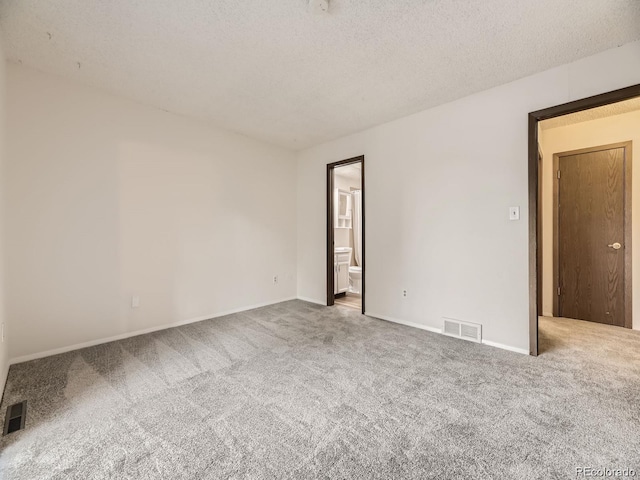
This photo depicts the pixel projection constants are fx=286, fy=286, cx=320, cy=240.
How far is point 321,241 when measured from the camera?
4484 mm

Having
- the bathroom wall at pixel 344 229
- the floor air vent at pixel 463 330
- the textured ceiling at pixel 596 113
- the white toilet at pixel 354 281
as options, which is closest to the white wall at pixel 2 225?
the floor air vent at pixel 463 330

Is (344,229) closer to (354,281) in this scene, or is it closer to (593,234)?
(354,281)

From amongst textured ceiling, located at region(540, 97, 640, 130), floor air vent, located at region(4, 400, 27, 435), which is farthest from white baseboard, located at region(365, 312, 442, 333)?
floor air vent, located at region(4, 400, 27, 435)

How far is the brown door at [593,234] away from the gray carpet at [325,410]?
767mm

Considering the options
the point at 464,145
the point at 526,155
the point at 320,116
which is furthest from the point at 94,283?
the point at 526,155

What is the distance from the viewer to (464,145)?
9.81 ft

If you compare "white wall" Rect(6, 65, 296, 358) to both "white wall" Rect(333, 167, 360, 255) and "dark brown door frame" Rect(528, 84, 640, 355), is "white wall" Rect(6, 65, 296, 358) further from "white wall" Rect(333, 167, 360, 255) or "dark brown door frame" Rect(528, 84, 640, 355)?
"dark brown door frame" Rect(528, 84, 640, 355)

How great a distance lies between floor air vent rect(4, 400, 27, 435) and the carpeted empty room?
0.02 metres

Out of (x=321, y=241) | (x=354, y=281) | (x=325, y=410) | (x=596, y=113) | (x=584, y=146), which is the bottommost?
(x=325, y=410)

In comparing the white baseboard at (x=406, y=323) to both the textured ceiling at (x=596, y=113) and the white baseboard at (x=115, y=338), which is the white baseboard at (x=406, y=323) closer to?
the white baseboard at (x=115, y=338)

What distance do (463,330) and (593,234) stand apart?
226cm

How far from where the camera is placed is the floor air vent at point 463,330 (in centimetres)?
289

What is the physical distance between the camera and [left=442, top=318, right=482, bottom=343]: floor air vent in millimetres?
2891

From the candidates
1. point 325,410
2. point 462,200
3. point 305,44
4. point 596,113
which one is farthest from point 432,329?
point 596,113
